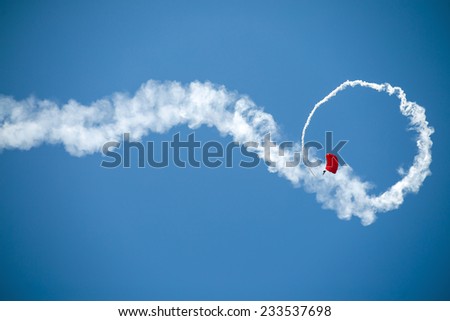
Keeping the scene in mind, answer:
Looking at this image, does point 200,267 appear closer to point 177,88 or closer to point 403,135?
point 177,88

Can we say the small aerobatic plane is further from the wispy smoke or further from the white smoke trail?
the white smoke trail

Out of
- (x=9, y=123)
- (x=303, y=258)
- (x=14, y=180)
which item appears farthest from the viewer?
(x=303, y=258)

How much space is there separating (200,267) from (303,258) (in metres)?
5.41

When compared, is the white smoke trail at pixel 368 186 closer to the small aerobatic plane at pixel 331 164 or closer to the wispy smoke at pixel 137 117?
the wispy smoke at pixel 137 117

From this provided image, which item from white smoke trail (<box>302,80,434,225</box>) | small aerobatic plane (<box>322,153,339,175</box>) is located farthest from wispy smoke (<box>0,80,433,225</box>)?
small aerobatic plane (<box>322,153,339,175</box>)

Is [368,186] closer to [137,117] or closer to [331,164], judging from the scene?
[331,164]

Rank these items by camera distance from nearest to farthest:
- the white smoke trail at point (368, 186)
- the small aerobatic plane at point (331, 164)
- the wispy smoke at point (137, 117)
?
1. the small aerobatic plane at point (331, 164)
2. the wispy smoke at point (137, 117)
3. the white smoke trail at point (368, 186)

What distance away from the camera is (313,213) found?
16.6 meters

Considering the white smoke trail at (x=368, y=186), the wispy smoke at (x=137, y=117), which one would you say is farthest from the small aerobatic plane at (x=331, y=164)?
the white smoke trail at (x=368, y=186)

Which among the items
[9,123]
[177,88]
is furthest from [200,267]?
[9,123]

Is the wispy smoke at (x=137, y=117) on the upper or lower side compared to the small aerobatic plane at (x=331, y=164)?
upper

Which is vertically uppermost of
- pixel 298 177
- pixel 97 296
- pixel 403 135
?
pixel 403 135

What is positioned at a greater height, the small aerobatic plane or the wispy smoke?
the wispy smoke

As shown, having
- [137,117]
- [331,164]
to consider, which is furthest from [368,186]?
[137,117]
